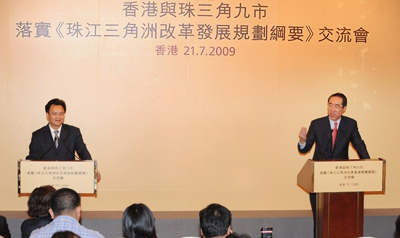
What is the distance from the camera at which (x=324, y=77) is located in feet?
20.6

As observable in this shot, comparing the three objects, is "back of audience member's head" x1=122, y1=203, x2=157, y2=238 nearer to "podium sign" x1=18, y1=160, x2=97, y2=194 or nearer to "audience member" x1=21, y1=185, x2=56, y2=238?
"audience member" x1=21, y1=185, x2=56, y2=238

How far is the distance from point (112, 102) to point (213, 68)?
1.22 m

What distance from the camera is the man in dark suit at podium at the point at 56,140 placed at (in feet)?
15.6

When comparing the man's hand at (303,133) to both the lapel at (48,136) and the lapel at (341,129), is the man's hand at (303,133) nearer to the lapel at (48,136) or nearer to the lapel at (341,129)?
the lapel at (341,129)

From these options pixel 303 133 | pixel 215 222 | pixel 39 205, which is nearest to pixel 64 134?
pixel 39 205

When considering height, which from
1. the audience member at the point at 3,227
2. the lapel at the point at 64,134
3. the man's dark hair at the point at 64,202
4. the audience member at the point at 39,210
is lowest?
the audience member at the point at 3,227

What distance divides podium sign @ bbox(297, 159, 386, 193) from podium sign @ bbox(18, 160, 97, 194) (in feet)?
5.71

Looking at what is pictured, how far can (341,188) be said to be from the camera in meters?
4.34

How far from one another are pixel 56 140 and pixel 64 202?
1.68 m

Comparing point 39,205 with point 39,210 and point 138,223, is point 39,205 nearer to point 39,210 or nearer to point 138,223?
point 39,210

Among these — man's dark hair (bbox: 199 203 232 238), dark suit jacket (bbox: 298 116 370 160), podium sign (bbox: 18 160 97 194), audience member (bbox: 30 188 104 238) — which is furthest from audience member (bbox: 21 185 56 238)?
dark suit jacket (bbox: 298 116 370 160)

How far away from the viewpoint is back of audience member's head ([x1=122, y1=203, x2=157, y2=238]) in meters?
2.88

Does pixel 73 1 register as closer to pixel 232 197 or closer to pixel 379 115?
pixel 232 197

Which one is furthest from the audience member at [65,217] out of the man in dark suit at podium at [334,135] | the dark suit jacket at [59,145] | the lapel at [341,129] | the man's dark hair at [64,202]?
the lapel at [341,129]
